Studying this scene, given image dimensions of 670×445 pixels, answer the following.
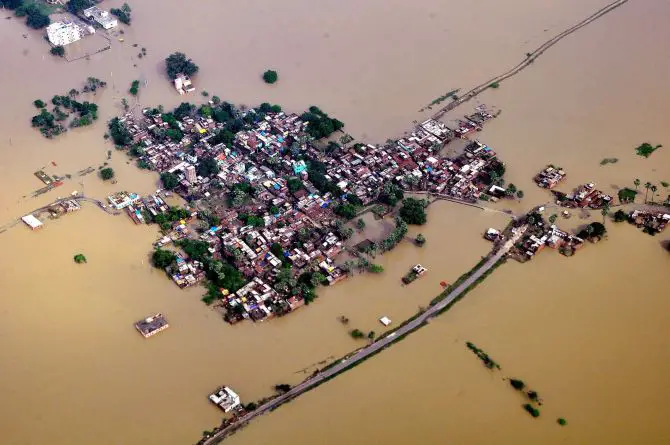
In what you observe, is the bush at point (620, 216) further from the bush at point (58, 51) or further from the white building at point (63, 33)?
the white building at point (63, 33)

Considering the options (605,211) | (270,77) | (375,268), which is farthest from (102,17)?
(605,211)

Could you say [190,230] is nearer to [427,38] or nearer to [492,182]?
[492,182]

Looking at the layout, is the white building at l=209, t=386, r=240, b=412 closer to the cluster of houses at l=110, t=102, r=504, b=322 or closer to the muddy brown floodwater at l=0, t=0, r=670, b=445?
the muddy brown floodwater at l=0, t=0, r=670, b=445

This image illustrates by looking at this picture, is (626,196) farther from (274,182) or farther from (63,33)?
(63,33)

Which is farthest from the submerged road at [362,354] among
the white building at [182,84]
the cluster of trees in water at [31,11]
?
the cluster of trees in water at [31,11]

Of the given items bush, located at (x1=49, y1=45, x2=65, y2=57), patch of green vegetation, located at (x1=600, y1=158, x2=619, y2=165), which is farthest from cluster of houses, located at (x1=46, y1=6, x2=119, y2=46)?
patch of green vegetation, located at (x1=600, y1=158, x2=619, y2=165)

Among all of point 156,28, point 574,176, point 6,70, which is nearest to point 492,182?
point 574,176

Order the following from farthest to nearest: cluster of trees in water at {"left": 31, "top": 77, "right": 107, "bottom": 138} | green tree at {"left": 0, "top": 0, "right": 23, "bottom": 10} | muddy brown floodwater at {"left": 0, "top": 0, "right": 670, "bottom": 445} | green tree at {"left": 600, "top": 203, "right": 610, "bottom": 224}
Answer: green tree at {"left": 0, "top": 0, "right": 23, "bottom": 10} < cluster of trees in water at {"left": 31, "top": 77, "right": 107, "bottom": 138} < green tree at {"left": 600, "top": 203, "right": 610, "bottom": 224} < muddy brown floodwater at {"left": 0, "top": 0, "right": 670, "bottom": 445}
